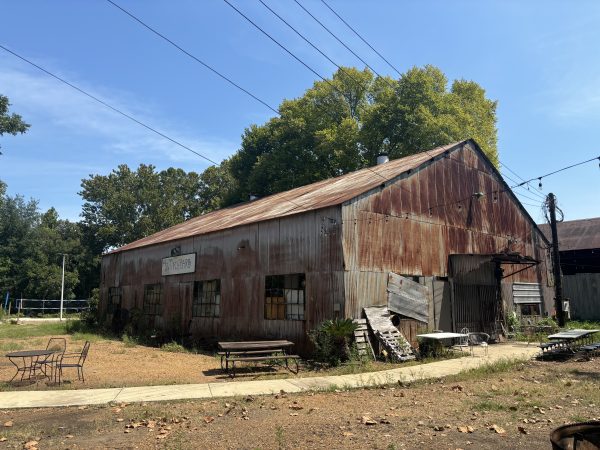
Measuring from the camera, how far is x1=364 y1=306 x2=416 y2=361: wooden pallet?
1446 cm

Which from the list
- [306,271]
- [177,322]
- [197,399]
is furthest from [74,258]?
[197,399]

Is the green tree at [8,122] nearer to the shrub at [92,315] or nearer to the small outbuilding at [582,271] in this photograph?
the shrub at [92,315]

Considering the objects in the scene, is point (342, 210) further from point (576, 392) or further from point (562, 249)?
point (562, 249)

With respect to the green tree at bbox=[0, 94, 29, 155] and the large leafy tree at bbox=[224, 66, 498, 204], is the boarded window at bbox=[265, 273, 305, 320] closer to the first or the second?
the large leafy tree at bbox=[224, 66, 498, 204]

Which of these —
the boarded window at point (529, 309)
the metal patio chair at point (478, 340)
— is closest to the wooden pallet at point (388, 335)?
the metal patio chair at point (478, 340)

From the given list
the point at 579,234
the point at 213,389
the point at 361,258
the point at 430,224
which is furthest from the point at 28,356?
the point at 579,234

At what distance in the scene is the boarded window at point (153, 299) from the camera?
24750mm

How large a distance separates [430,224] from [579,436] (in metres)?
15.6

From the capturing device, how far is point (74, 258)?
60.5 metres

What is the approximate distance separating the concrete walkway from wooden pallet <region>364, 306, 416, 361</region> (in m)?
1.31

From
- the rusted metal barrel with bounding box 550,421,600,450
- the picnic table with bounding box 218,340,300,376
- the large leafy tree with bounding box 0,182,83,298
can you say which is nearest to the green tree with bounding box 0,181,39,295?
the large leafy tree with bounding box 0,182,83,298

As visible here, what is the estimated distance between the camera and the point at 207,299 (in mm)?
20875

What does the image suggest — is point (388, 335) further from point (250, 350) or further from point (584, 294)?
point (584, 294)

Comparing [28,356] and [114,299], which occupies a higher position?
[114,299]
